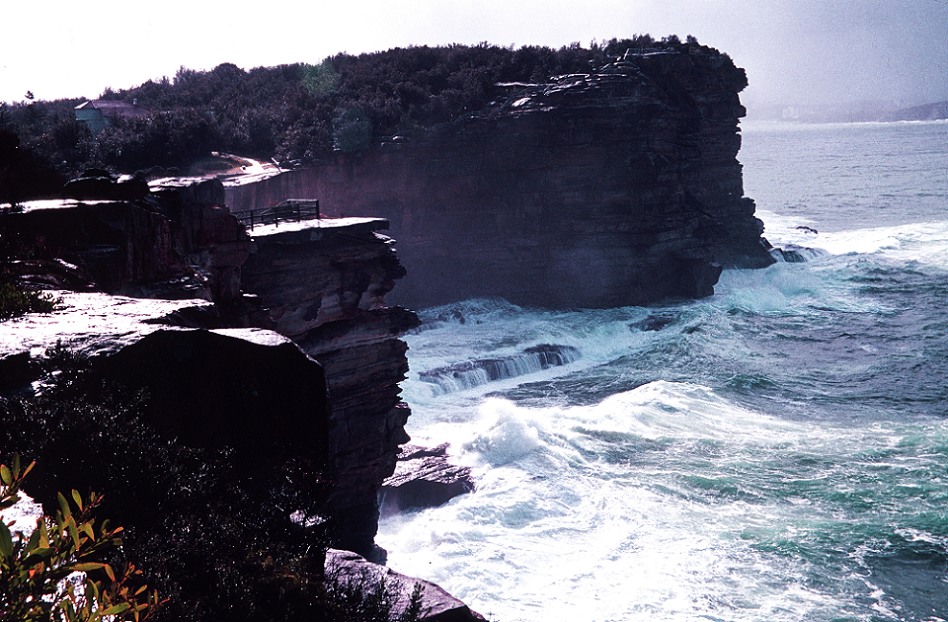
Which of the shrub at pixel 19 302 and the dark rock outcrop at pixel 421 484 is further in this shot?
the dark rock outcrop at pixel 421 484

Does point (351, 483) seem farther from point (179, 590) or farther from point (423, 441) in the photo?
point (179, 590)

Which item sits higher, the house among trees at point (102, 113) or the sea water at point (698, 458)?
the house among trees at point (102, 113)

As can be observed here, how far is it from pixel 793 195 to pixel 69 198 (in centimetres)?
8946

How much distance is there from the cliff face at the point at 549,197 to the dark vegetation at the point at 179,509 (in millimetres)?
33546

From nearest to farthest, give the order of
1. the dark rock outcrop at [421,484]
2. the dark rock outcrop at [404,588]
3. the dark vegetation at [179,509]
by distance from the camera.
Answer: the dark vegetation at [179,509]
the dark rock outcrop at [404,588]
the dark rock outcrop at [421,484]

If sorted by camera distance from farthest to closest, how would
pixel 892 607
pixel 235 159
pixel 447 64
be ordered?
pixel 447 64
pixel 235 159
pixel 892 607

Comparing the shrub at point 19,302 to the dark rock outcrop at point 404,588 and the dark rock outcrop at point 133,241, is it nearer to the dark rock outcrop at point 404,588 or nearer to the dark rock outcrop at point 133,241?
the dark rock outcrop at point 133,241

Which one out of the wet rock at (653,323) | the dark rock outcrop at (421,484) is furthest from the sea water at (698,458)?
the dark rock outcrop at (421,484)

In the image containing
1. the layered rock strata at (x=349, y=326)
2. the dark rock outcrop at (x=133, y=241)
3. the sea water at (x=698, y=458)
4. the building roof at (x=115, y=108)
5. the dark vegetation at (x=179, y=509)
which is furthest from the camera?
the building roof at (x=115, y=108)

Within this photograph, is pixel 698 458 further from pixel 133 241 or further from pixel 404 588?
pixel 404 588

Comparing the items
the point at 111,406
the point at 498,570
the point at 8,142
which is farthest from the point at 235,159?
the point at 111,406

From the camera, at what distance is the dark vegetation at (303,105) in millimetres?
38781

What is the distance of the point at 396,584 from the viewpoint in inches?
287

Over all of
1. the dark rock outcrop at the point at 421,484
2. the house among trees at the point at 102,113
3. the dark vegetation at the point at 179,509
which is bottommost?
the dark rock outcrop at the point at 421,484
